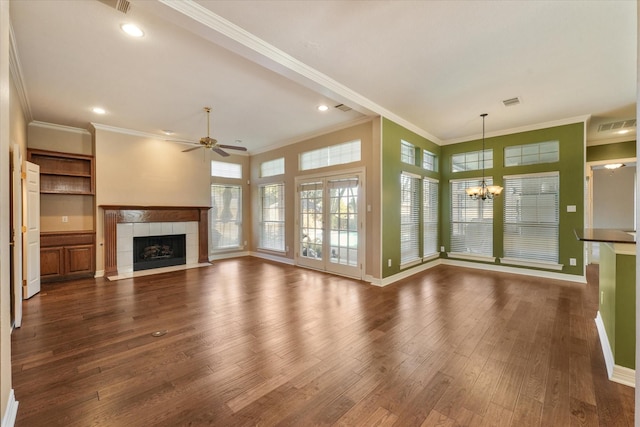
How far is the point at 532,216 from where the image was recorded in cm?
546

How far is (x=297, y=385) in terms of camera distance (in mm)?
2062

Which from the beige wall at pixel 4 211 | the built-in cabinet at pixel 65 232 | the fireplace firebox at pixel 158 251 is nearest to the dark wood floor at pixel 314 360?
the beige wall at pixel 4 211

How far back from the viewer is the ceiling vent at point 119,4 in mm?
2266

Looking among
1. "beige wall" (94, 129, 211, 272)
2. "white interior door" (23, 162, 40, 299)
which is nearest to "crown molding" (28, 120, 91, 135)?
"beige wall" (94, 129, 211, 272)

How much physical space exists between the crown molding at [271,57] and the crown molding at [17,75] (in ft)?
6.28

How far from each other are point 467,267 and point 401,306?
3.40 meters

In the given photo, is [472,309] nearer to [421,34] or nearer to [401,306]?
[401,306]

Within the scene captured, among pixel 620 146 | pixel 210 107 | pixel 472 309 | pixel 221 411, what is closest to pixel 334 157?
pixel 210 107

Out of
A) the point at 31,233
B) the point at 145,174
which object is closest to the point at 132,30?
the point at 31,233

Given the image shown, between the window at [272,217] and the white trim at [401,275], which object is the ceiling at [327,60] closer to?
the window at [272,217]

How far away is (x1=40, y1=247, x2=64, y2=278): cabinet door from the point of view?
484 cm

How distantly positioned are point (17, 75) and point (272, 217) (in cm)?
505

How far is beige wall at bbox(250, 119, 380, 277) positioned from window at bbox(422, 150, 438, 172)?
1808 millimetres

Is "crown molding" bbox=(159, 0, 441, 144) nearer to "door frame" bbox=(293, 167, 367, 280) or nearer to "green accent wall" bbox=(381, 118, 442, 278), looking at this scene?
"green accent wall" bbox=(381, 118, 442, 278)
